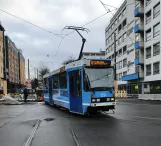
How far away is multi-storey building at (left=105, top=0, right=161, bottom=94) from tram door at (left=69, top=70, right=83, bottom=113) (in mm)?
25529

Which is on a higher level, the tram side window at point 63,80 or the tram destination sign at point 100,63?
the tram destination sign at point 100,63

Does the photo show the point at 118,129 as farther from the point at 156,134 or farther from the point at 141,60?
the point at 141,60

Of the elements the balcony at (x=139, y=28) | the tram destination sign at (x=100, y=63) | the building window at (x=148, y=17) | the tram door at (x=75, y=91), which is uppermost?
the building window at (x=148, y=17)

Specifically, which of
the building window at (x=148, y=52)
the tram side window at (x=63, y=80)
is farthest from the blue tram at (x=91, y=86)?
the building window at (x=148, y=52)

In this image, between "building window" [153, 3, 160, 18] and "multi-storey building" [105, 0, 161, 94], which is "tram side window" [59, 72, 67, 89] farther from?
"building window" [153, 3, 160, 18]

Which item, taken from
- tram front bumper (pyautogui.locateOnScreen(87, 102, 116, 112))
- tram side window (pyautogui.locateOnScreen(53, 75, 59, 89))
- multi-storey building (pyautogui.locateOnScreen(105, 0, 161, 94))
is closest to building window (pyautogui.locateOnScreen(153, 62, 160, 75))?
multi-storey building (pyautogui.locateOnScreen(105, 0, 161, 94))

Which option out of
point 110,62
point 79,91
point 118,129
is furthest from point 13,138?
point 110,62

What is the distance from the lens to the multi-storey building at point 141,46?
137ft

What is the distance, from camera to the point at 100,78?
1323 centimetres

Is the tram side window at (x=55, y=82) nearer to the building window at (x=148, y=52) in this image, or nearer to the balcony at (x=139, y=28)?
the building window at (x=148, y=52)

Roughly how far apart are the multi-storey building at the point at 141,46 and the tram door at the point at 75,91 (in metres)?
25.5

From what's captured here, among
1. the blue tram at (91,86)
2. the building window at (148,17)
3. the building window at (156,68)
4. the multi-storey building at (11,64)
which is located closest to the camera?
the blue tram at (91,86)

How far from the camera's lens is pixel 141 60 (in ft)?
153

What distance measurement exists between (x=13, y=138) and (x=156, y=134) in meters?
4.73
